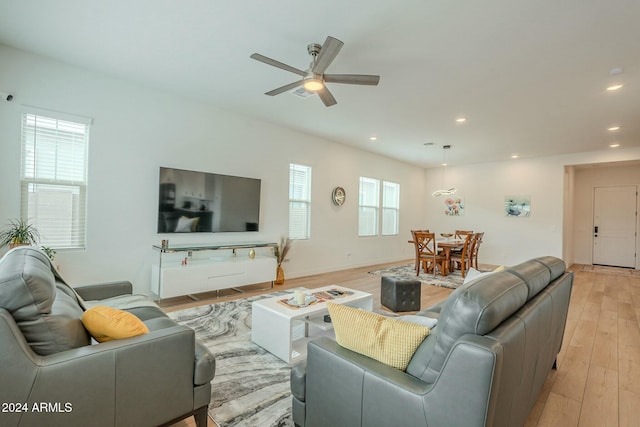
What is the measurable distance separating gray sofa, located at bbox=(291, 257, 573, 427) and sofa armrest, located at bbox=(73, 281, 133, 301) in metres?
2.10

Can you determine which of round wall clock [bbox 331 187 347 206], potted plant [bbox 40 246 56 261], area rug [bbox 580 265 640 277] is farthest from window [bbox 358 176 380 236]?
potted plant [bbox 40 246 56 261]

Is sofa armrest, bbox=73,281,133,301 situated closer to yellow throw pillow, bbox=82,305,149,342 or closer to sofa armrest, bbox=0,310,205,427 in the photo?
yellow throw pillow, bbox=82,305,149,342

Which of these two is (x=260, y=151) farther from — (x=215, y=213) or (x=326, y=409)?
(x=326, y=409)

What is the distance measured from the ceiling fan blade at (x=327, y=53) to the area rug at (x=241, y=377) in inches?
102

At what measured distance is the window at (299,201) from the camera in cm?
596

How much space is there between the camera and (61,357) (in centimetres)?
130

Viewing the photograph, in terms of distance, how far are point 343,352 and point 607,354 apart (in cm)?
301

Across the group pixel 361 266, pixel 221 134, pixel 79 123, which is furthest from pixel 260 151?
pixel 361 266

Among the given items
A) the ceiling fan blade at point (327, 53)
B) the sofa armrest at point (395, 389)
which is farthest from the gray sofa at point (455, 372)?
the ceiling fan blade at point (327, 53)

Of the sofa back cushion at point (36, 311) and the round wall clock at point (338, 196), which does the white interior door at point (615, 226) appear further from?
the sofa back cushion at point (36, 311)

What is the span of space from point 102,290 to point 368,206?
19.7 ft

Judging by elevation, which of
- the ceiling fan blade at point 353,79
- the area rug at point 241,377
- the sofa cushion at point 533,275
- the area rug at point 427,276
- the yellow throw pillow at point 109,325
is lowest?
the area rug at point 241,377

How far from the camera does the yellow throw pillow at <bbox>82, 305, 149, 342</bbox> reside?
4.98ft

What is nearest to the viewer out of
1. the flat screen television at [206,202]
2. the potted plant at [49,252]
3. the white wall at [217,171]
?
the potted plant at [49,252]
